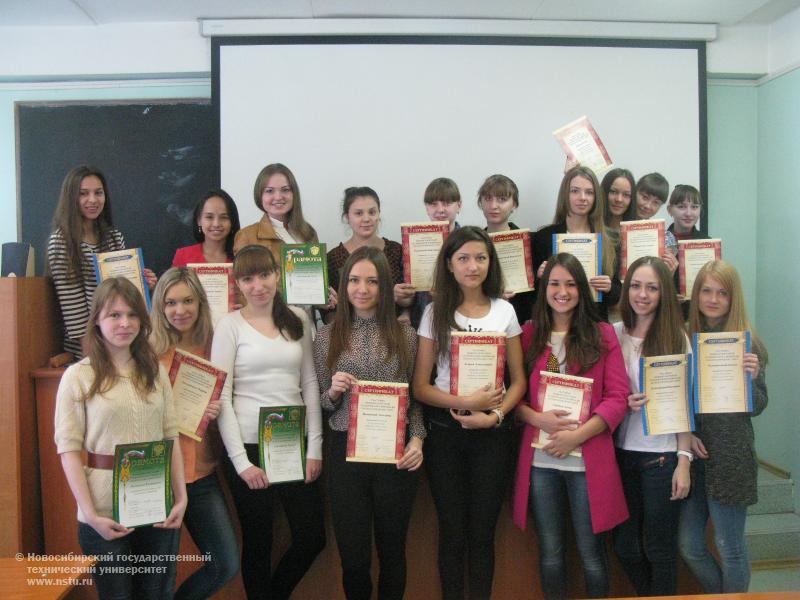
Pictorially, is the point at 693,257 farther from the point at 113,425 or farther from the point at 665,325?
the point at 113,425

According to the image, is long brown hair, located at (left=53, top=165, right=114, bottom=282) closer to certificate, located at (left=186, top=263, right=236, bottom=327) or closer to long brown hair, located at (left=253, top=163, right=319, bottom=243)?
certificate, located at (left=186, top=263, right=236, bottom=327)

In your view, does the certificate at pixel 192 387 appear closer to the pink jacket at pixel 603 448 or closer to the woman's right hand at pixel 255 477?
the woman's right hand at pixel 255 477

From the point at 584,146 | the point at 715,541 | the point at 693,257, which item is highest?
the point at 584,146

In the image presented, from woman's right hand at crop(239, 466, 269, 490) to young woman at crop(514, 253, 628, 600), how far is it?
0.99 metres

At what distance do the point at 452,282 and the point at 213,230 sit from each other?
4.03ft

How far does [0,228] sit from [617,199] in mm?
4165

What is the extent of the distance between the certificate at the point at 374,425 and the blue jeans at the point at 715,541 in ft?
3.92

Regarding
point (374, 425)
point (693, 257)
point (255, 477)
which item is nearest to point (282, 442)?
point (255, 477)

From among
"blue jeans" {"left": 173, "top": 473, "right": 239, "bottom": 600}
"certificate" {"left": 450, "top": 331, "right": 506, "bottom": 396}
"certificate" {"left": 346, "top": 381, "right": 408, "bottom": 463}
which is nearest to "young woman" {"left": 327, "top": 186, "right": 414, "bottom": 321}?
"certificate" {"left": 450, "top": 331, "right": 506, "bottom": 396}

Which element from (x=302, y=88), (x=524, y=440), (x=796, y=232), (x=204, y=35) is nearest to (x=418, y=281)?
(x=524, y=440)

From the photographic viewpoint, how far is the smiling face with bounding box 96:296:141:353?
6.42ft

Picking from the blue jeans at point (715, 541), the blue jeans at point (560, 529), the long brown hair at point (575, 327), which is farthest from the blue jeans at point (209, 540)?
the blue jeans at point (715, 541)

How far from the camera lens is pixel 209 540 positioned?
2256 millimetres

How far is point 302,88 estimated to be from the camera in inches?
158
